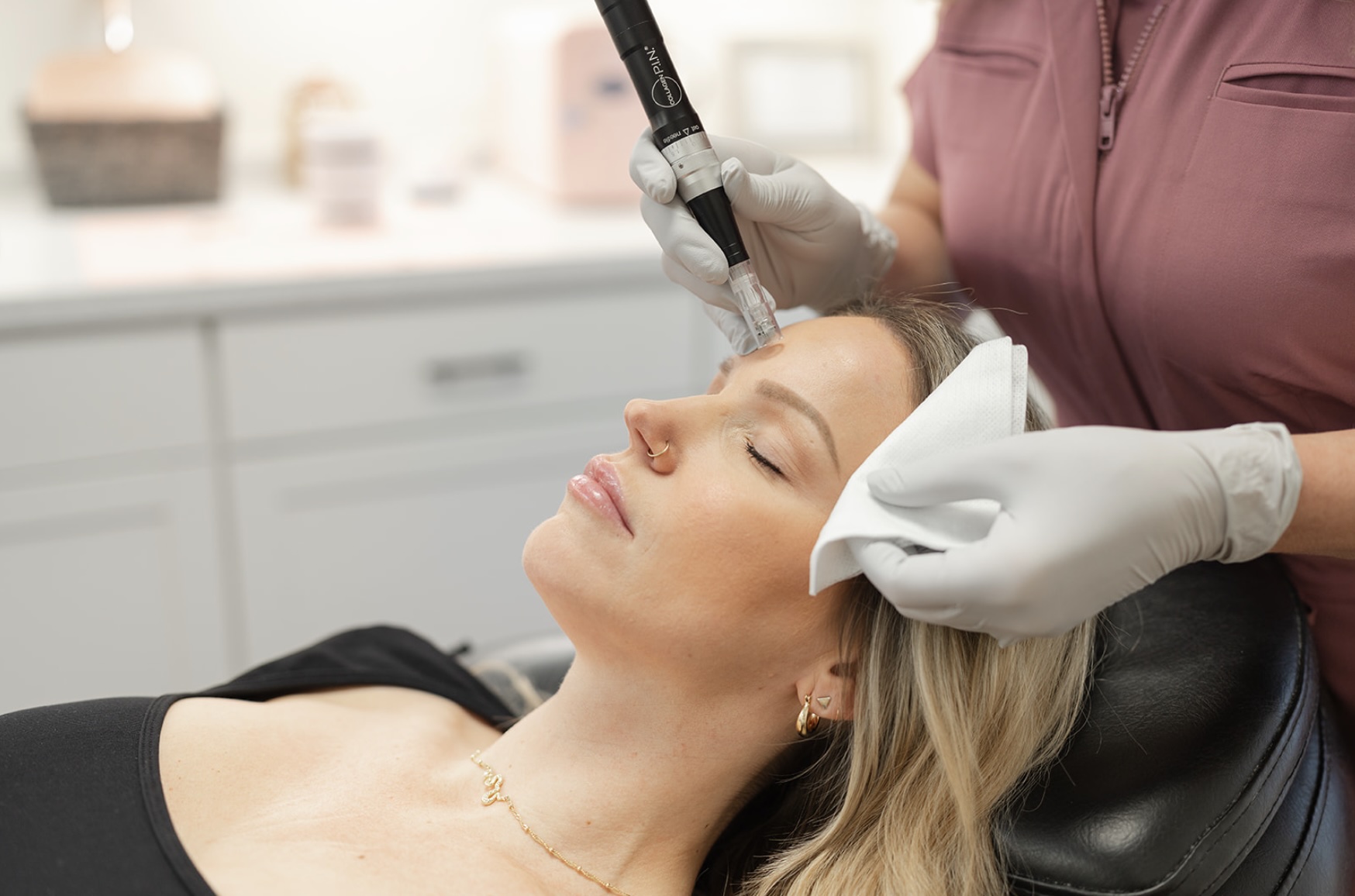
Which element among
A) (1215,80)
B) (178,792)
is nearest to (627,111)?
(1215,80)

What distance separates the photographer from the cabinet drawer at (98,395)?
70.6 inches

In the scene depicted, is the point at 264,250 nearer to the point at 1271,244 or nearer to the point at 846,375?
the point at 846,375

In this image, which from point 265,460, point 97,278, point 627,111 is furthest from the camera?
point 627,111

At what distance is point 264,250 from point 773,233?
3.69ft

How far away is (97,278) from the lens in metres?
1.84

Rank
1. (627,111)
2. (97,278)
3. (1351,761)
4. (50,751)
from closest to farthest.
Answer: (50,751) → (1351,761) → (97,278) → (627,111)

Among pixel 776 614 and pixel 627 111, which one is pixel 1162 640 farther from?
pixel 627 111

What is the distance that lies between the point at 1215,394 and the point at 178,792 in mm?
954

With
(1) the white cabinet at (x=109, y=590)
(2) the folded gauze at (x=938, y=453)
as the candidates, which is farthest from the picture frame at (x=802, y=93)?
(2) the folded gauze at (x=938, y=453)

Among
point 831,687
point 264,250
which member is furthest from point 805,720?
point 264,250

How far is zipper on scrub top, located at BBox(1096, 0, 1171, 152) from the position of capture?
1.13 meters

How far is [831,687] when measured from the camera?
1082 millimetres

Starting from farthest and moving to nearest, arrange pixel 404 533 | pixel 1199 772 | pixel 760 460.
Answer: pixel 404 533
pixel 760 460
pixel 1199 772

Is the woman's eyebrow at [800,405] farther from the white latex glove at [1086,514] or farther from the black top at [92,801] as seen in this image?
the black top at [92,801]
